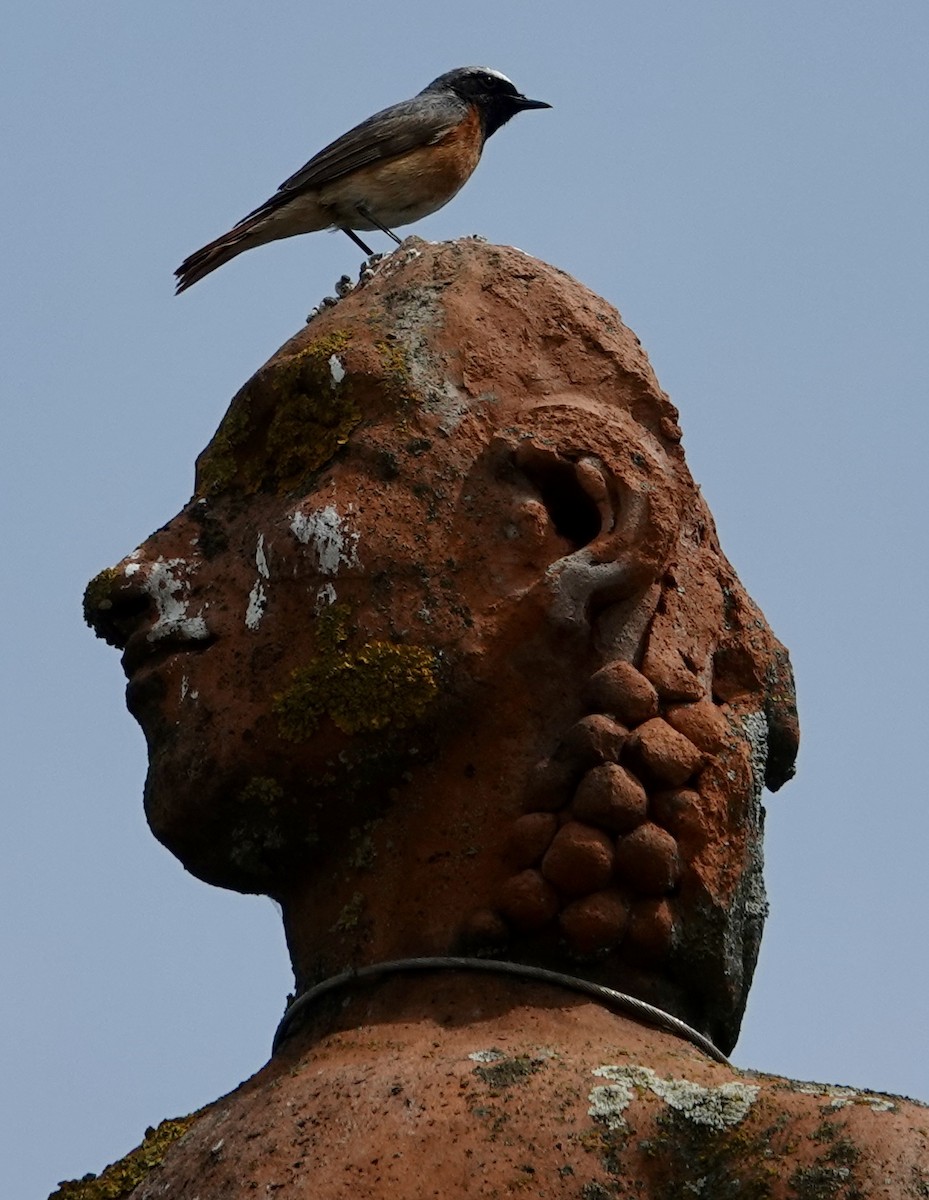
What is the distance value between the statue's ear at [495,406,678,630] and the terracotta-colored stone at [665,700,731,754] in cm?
30

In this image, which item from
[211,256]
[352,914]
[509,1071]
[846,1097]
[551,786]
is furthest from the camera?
[211,256]

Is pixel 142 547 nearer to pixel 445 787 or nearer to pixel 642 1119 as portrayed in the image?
pixel 445 787

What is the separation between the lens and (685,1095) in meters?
4.84

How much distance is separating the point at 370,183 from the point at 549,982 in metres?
7.84

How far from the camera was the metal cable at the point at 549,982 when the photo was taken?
5.26 meters

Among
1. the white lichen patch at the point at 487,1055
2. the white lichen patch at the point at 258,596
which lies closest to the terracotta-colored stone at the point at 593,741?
the white lichen patch at the point at 487,1055

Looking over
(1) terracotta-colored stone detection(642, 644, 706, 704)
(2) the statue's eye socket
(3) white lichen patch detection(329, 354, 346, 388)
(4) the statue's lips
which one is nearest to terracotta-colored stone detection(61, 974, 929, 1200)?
(1) terracotta-colored stone detection(642, 644, 706, 704)

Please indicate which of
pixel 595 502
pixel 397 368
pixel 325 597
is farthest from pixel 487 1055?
pixel 397 368

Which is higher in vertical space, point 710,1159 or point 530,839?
point 530,839

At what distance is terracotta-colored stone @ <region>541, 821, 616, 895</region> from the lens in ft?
17.3

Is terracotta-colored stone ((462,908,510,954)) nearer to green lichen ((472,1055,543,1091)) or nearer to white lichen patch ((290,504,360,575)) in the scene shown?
green lichen ((472,1055,543,1091))

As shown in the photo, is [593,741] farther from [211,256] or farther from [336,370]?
[211,256]

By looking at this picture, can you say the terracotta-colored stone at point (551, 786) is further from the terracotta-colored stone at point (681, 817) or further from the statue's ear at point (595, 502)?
the statue's ear at point (595, 502)

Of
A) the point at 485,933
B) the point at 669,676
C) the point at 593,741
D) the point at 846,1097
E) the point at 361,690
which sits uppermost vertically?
the point at 669,676
